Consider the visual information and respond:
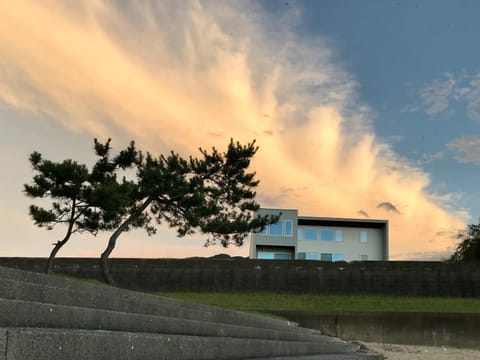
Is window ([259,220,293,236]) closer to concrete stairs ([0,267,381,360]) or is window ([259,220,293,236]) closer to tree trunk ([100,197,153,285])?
tree trunk ([100,197,153,285])

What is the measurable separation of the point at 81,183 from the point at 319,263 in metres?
8.30

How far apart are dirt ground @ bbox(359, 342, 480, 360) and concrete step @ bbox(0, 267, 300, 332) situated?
217 inches

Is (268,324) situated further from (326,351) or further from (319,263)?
(319,263)

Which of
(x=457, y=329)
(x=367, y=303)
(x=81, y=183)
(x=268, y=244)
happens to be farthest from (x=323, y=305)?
(x=268, y=244)

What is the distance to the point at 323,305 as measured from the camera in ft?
50.2

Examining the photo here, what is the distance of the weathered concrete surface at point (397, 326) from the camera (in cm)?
1251

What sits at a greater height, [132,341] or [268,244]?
[268,244]

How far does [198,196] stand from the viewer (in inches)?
696

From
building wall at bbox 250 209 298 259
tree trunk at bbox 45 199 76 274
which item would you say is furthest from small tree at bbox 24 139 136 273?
building wall at bbox 250 209 298 259

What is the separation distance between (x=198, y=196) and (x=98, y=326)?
1400 cm

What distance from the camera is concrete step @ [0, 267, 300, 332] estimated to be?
12.0ft

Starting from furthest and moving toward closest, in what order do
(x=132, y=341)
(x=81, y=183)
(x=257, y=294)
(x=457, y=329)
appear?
(x=257, y=294)
(x=81, y=183)
(x=457, y=329)
(x=132, y=341)

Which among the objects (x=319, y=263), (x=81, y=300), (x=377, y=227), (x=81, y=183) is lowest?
(x=81, y=300)

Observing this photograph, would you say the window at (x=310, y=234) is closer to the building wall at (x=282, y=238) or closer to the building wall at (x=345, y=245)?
the building wall at (x=345, y=245)
